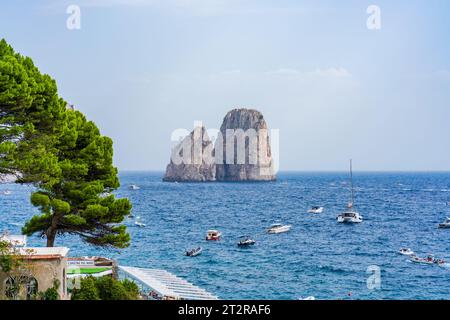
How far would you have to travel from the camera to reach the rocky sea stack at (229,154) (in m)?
117

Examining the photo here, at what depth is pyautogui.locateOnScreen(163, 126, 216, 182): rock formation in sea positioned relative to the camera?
119 metres

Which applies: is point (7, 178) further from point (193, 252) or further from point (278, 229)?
point (278, 229)

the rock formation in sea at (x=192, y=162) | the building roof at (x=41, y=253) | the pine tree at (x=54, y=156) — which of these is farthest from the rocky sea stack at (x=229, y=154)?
the building roof at (x=41, y=253)

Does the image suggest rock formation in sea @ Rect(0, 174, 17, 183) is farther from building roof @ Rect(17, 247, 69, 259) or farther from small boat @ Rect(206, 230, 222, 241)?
small boat @ Rect(206, 230, 222, 241)

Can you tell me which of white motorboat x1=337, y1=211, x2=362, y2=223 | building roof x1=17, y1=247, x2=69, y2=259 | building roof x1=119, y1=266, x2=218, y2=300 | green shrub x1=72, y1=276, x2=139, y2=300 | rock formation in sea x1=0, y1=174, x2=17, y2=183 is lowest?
white motorboat x1=337, y1=211, x2=362, y2=223

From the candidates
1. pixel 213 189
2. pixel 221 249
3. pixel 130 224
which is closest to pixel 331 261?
pixel 221 249

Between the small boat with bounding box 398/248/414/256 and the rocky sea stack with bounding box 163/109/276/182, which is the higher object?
the rocky sea stack with bounding box 163/109/276/182

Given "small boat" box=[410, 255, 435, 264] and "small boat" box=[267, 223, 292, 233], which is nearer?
"small boat" box=[410, 255, 435, 264]

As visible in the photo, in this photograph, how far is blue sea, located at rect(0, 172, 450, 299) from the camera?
33.8 metres

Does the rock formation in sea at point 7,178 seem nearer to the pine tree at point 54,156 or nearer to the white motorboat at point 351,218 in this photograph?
the pine tree at point 54,156

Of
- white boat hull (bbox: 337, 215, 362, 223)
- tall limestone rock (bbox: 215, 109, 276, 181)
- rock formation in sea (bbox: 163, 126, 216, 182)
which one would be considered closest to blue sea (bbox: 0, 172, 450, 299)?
white boat hull (bbox: 337, 215, 362, 223)

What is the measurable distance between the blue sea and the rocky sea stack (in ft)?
102

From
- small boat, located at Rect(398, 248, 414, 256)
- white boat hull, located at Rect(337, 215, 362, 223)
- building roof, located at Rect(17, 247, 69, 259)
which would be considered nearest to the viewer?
building roof, located at Rect(17, 247, 69, 259)

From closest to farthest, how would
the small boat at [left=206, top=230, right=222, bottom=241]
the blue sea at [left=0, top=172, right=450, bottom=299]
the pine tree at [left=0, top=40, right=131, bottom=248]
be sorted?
1. the pine tree at [left=0, top=40, right=131, bottom=248]
2. the blue sea at [left=0, top=172, right=450, bottom=299]
3. the small boat at [left=206, top=230, right=222, bottom=241]
